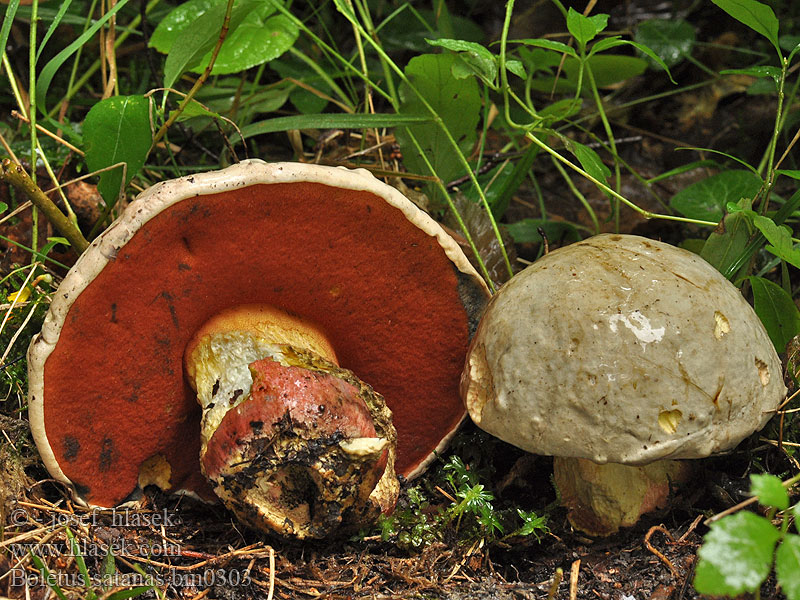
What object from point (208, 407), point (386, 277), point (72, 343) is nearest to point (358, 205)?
point (386, 277)

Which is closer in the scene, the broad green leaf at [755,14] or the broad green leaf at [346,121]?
the broad green leaf at [755,14]

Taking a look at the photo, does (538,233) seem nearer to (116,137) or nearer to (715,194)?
(715,194)

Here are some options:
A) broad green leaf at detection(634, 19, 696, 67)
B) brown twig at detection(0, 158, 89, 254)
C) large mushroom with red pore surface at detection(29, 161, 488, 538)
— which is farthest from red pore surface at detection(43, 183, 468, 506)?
broad green leaf at detection(634, 19, 696, 67)

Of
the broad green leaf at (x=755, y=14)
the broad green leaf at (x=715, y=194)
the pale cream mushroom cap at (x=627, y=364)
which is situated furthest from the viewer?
the broad green leaf at (x=715, y=194)

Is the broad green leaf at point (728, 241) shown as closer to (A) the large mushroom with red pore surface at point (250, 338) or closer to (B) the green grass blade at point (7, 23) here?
(A) the large mushroom with red pore surface at point (250, 338)

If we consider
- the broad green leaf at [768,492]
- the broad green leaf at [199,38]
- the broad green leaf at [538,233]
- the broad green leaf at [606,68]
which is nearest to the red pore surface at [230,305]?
the broad green leaf at [199,38]

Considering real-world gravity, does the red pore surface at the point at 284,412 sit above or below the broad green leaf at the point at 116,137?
below

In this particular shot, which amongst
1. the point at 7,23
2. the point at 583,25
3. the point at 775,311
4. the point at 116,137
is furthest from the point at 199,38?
the point at 775,311

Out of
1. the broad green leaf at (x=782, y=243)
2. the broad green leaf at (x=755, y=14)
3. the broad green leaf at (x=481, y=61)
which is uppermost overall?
the broad green leaf at (x=755, y=14)
